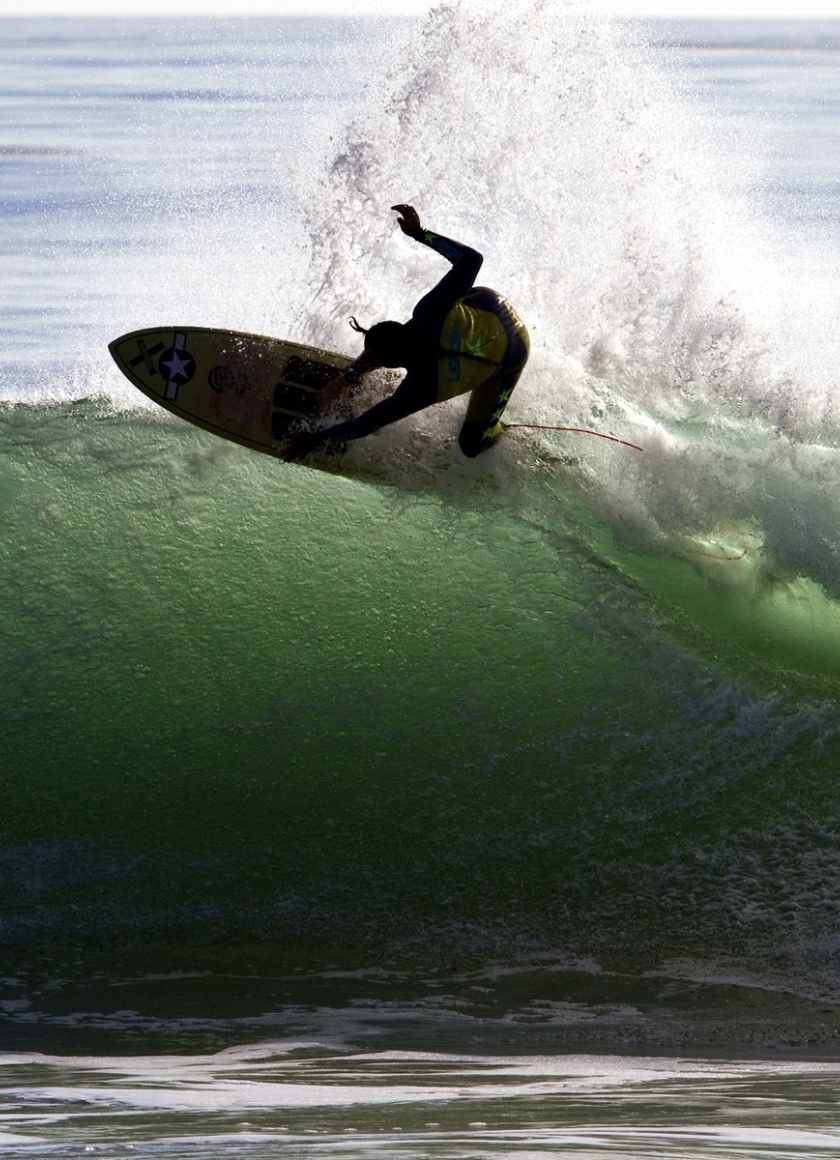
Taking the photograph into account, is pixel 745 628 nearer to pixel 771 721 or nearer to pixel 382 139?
pixel 771 721

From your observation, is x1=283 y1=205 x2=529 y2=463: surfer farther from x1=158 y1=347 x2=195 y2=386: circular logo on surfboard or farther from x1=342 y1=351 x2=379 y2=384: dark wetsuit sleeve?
x1=158 y1=347 x2=195 y2=386: circular logo on surfboard

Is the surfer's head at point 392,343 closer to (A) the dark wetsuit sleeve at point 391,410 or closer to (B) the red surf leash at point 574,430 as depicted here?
(A) the dark wetsuit sleeve at point 391,410

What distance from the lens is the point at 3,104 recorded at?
1574 cm

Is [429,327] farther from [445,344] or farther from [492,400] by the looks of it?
[492,400]

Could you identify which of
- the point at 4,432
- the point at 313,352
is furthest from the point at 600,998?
the point at 4,432

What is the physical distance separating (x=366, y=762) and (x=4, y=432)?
2.34 m

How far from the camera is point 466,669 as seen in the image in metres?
5.41

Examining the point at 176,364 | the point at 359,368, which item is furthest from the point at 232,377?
the point at 359,368

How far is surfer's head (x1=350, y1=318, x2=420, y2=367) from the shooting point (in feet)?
16.0

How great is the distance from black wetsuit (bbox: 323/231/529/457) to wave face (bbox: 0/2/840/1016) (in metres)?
0.48

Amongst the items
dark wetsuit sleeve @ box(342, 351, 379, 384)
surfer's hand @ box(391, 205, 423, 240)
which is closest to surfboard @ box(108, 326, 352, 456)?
dark wetsuit sleeve @ box(342, 351, 379, 384)

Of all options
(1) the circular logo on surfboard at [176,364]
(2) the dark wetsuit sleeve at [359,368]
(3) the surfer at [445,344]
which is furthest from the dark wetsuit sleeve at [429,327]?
(1) the circular logo on surfboard at [176,364]

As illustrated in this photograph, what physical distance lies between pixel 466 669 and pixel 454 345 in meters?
1.26

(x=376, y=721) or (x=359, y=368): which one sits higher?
(x=359, y=368)
